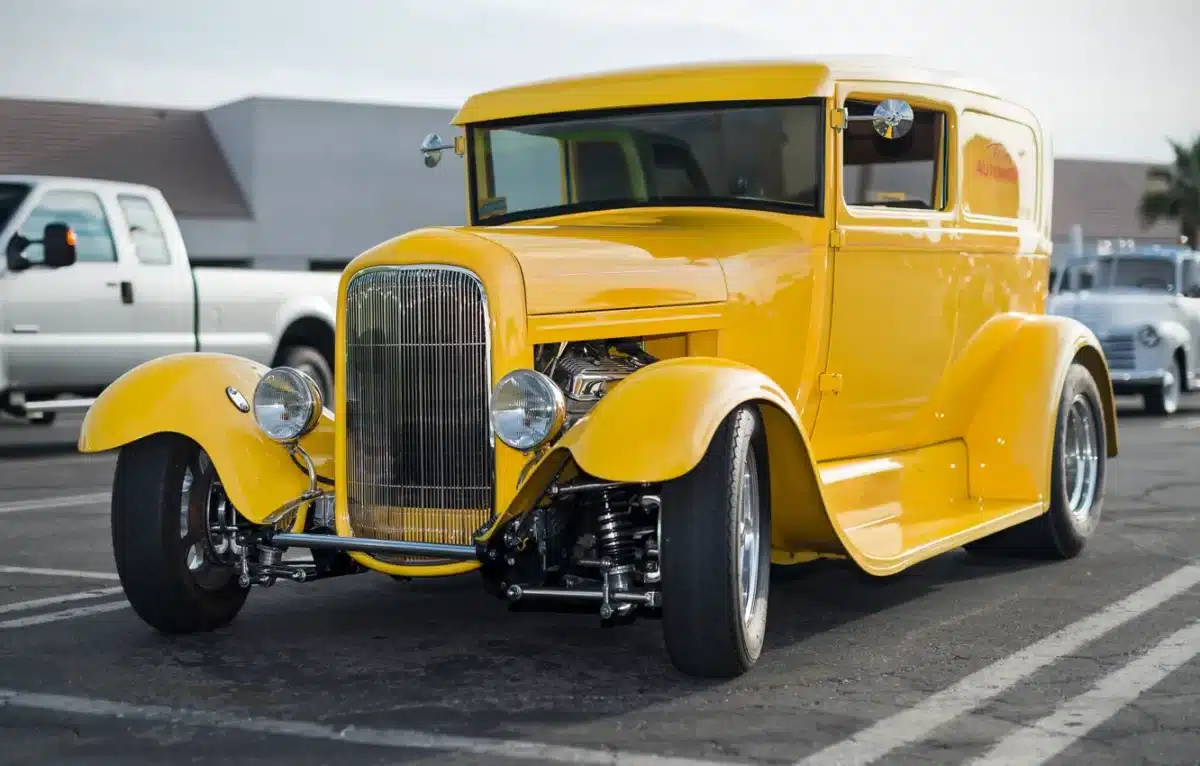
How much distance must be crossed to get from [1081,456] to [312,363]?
7.85 meters

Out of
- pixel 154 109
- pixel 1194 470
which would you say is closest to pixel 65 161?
pixel 154 109

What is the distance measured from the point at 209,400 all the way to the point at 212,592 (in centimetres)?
71

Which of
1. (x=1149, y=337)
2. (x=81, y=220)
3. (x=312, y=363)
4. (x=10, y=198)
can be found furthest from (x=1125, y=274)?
(x=10, y=198)

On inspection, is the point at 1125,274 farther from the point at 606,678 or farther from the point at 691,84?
the point at 606,678

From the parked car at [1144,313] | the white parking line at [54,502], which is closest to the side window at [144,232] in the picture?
the white parking line at [54,502]

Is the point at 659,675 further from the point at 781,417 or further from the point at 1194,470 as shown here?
the point at 1194,470

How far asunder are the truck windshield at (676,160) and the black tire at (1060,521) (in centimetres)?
207

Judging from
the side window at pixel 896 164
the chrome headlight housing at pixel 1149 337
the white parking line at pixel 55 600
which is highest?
the side window at pixel 896 164

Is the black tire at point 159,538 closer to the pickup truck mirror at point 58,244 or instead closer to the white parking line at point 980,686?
the white parking line at point 980,686

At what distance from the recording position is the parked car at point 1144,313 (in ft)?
62.3

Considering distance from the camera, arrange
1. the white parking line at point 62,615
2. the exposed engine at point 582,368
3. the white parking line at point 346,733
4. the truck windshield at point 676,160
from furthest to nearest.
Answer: the truck windshield at point 676,160 < the white parking line at point 62,615 < the exposed engine at point 582,368 < the white parking line at point 346,733

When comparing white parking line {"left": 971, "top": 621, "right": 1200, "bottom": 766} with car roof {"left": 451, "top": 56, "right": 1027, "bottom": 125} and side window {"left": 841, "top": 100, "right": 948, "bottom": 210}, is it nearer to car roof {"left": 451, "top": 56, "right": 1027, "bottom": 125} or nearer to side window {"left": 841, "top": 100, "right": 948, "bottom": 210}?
side window {"left": 841, "top": 100, "right": 948, "bottom": 210}

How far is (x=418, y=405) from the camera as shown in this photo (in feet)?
18.4

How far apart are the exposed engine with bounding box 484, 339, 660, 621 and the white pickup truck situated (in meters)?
8.14
